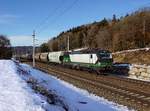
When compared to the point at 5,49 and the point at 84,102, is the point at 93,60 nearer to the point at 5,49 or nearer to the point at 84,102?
the point at 84,102

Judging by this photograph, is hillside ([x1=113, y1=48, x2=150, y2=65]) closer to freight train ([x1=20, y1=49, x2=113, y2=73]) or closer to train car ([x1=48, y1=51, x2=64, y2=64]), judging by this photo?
freight train ([x1=20, y1=49, x2=113, y2=73])

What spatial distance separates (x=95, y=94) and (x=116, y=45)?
62.3 metres

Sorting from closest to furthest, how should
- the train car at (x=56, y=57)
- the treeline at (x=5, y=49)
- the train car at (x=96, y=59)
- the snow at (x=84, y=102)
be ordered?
the snow at (x=84, y=102) → the train car at (x=96, y=59) → the train car at (x=56, y=57) → the treeline at (x=5, y=49)

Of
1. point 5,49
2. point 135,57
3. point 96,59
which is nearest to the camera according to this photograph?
point 96,59

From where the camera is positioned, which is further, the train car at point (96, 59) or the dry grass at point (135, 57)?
the dry grass at point (135, 57)

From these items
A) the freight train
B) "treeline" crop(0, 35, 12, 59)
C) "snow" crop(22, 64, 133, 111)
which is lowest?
"snow" crop(22, 64, 133, 111)

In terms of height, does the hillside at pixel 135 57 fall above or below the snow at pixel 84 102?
above

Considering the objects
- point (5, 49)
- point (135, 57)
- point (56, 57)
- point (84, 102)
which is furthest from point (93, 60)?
point (5, 49)

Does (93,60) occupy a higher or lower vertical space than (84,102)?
higher

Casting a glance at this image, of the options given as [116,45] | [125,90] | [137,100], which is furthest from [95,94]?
[116,45]

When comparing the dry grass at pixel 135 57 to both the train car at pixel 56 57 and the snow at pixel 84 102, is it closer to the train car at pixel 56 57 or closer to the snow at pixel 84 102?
the train car at pixel 56 57

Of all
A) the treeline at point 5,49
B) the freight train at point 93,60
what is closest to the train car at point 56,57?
the freight train at point 93,60

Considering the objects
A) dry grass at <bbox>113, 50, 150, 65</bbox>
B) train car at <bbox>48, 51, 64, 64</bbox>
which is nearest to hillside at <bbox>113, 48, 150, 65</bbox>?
dry grass at <bbox>113, 50, 150, 65</bbox>

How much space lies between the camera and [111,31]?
10962 centimetres
